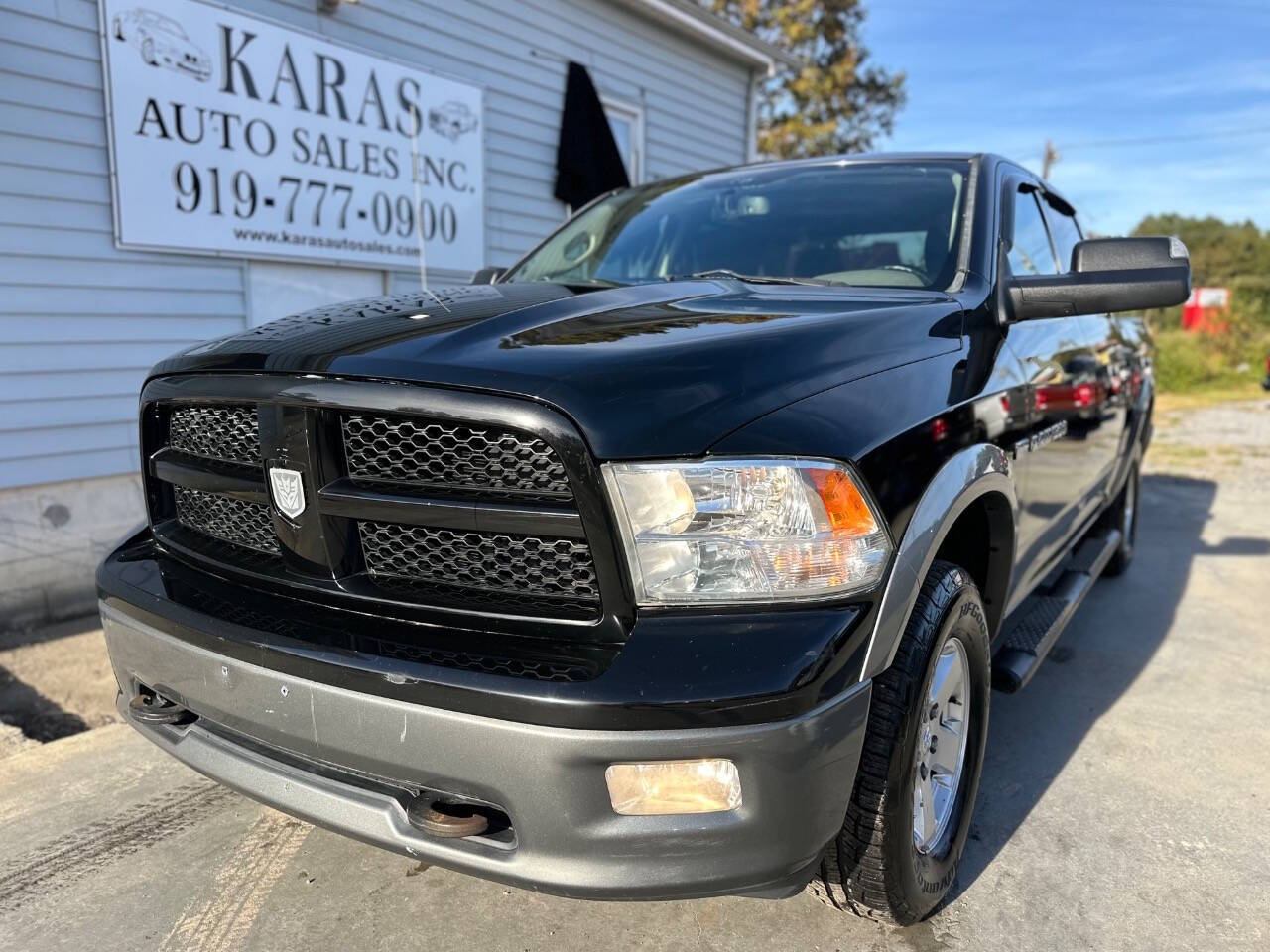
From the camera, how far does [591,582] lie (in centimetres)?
163

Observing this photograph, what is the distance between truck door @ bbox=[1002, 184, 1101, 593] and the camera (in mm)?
2668

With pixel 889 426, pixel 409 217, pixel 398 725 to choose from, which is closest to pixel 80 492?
pixel 409 217

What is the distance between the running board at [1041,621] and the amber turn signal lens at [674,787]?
129cm

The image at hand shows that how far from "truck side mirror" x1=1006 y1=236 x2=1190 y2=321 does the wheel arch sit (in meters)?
0.44

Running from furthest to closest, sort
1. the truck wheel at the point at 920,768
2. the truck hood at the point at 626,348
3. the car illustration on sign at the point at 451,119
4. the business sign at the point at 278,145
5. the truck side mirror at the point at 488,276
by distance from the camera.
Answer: the car illustration on sign at the point at 451,119 < the business sign at the point at 278,145 < the truck side mirror at the point at 488,276 < the truck wheel at the point at 920,768 < the truck hood at the point at 626,348

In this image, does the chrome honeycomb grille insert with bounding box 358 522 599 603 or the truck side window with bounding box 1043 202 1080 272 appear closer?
the chrome honeycomb grille insert with bounding box 358 522 599 603

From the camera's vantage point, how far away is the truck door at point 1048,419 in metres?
2.67

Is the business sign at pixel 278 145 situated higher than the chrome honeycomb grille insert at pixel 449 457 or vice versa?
the business sign at pixel 278 145

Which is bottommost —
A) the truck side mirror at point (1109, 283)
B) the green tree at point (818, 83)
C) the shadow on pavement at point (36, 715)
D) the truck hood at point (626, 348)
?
the shadow on pavement at point (36, 715)

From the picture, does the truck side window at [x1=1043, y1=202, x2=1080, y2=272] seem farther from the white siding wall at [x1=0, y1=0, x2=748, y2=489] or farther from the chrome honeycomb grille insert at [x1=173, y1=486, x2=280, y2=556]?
the white siding wall at [x1=0, y1=0, x2=748, y2=489]

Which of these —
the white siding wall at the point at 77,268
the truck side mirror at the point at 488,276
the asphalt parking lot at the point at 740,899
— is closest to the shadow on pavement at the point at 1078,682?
the asphalt parking lot at the point at 740,899

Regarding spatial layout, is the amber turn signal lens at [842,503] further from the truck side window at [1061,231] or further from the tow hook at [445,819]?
the truck side window at [1061,231]

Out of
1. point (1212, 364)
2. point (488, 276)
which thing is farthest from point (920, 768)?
point (1212, 364)

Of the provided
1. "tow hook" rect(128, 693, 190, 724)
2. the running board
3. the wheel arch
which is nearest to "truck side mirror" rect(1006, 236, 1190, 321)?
the wheel arch
